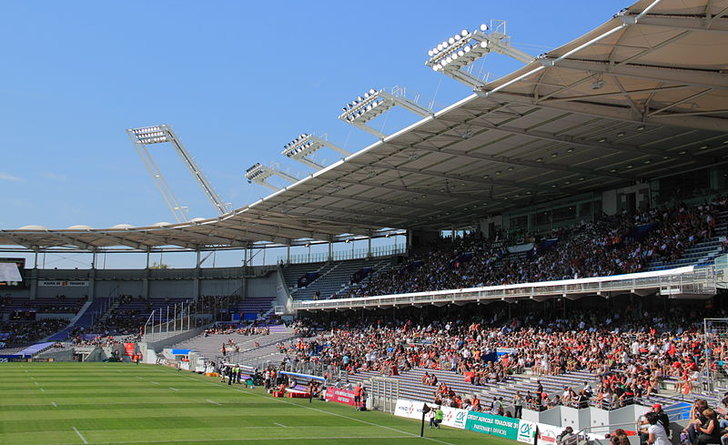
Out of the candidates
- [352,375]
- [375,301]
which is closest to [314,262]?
[375,301]

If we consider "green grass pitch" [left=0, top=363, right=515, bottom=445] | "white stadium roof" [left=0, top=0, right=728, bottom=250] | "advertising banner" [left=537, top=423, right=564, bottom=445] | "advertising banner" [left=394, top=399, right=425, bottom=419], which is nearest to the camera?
"advertising banner" [left=537, top=423, right=564, bottom=445]

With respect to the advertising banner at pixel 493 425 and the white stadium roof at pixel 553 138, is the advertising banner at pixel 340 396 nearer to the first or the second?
the advertising banner at pixel 493 425

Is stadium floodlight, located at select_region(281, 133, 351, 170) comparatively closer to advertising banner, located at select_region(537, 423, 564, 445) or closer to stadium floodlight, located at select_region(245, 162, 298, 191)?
stadium floodlight, located at select_region(245, 162, 298, 191)

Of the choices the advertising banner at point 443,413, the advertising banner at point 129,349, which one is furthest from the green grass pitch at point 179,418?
the advertising banner at point 129,349

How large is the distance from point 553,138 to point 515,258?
15.6 m

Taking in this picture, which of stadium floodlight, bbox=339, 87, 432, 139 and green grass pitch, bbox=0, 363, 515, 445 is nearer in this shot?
green grass pitch, bbox=0, 363, 515, 445

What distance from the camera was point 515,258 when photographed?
46.8m

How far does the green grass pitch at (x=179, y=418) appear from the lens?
2148 centimetres

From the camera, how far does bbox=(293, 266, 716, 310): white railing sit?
87.8 feet

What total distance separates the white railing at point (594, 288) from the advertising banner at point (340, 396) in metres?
9.59

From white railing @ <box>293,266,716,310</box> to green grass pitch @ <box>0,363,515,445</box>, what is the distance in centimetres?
944

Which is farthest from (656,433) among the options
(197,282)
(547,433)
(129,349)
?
(197,282)

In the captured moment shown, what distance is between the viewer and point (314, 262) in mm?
72188

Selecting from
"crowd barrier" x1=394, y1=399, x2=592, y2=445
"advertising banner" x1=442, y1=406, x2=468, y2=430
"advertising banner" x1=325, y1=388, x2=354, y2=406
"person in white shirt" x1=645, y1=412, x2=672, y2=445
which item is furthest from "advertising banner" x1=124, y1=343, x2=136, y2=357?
"person in white shirt" x1=645, y1=412, x2=672, y2=445
